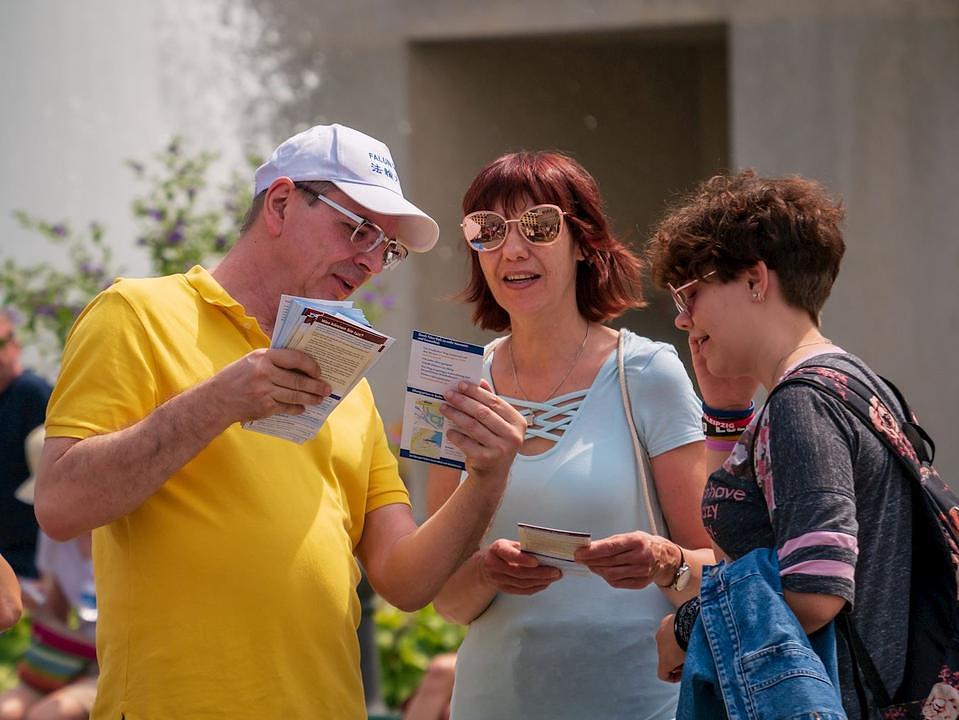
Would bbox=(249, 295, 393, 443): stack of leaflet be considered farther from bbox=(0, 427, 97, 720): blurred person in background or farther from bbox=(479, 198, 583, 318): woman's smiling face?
bbox=(0, 427, 97, 720): blurred person in background

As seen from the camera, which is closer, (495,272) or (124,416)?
(124,416)

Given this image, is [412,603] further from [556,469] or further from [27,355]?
[27,355]

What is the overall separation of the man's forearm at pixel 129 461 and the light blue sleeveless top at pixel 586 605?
87 cm

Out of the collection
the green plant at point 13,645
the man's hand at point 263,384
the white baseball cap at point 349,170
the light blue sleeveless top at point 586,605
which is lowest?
the green plant at point 13,645

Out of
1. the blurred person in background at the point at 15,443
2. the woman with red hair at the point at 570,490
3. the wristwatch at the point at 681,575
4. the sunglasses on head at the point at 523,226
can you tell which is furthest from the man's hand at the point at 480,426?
the blurred person in background at the point at 15,443

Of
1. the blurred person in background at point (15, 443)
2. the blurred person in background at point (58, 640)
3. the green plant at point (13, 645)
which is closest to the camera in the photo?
the blurred person in background at point (58, 640)

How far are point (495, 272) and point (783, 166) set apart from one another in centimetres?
450

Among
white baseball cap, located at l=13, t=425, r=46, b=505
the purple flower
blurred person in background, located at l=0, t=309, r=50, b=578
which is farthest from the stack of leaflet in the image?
the purple flower

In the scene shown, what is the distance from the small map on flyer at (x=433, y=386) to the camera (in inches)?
96.9

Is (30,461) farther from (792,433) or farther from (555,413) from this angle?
(792,433)

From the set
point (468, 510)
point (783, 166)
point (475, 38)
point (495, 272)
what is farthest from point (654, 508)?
point (475, 38)

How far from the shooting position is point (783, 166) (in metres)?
7.12

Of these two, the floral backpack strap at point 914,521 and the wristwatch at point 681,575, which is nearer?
the floral backpack strap at point 914,521

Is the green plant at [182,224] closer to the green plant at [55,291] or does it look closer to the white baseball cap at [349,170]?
the green plant at [55,291]
